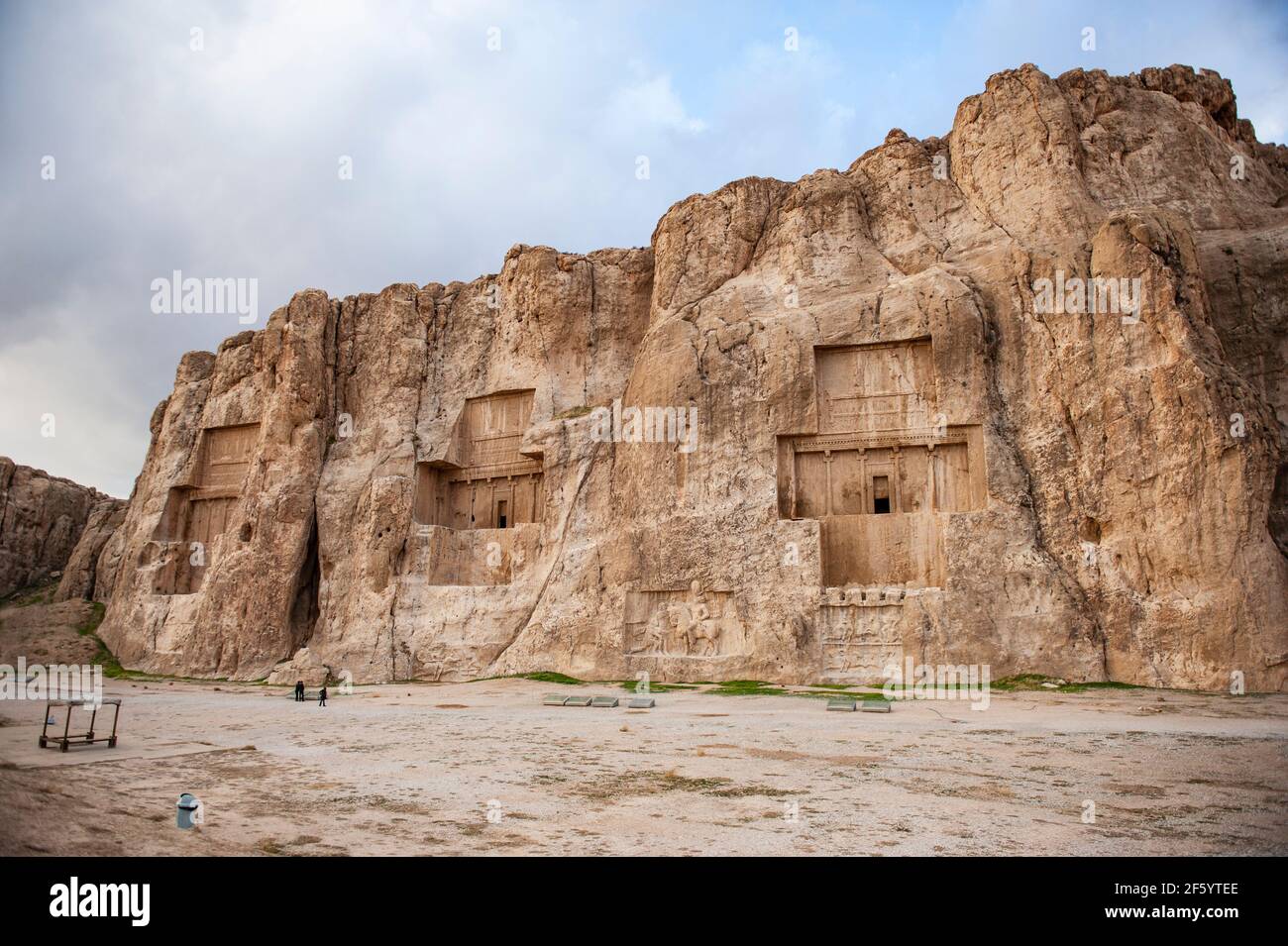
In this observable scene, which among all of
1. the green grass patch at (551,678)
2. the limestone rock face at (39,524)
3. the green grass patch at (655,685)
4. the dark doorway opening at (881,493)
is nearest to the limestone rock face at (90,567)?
the limestone rock face at (39,524)

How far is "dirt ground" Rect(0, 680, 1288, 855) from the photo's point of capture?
6910mm

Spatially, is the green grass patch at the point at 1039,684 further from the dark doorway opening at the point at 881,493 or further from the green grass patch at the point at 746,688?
the dark doorway opening at the point at 881,493

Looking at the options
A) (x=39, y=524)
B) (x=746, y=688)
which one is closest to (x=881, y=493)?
(x=746, y=688)

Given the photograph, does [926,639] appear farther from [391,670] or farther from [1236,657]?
[391,670]

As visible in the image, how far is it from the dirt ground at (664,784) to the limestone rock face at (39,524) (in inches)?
1171

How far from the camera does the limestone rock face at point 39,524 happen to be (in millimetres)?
41312

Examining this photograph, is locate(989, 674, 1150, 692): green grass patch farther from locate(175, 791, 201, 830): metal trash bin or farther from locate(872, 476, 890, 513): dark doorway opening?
locate(175, 791, 201, 830): metal trash bin

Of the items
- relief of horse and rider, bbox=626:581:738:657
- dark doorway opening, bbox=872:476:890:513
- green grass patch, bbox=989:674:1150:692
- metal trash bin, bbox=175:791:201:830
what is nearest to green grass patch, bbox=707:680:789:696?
relief of horse and rider, bbox=626:581:738:657

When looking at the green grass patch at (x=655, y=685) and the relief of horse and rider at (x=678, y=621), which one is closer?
the green grass patch at (x=655, y=685)

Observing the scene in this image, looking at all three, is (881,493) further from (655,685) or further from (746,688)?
(655,685)

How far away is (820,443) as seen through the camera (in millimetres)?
28344

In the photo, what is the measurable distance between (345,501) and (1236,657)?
98.3 ft
